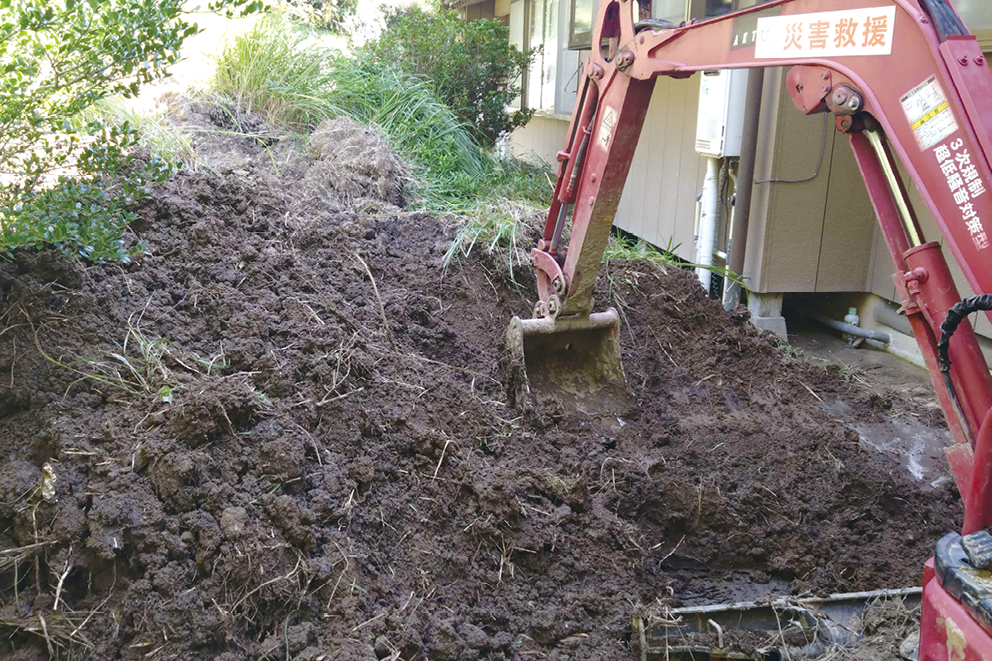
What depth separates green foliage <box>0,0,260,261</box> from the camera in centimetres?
266

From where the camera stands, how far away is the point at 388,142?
602cm

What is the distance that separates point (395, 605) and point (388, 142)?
4.26m

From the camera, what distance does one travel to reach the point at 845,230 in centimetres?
488

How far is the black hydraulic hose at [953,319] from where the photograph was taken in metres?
1.49

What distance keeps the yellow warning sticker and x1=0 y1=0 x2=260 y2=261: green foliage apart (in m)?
2.34

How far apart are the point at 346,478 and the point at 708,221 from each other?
3220 mm

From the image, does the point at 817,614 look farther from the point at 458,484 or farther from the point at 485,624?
the point at 458,484

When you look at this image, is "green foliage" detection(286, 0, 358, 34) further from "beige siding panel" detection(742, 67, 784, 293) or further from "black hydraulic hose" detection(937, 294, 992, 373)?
"black hydraulic hose" detection(937, 294, 992, 373)

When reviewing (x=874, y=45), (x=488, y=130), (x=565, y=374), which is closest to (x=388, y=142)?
(x=488, y=130)

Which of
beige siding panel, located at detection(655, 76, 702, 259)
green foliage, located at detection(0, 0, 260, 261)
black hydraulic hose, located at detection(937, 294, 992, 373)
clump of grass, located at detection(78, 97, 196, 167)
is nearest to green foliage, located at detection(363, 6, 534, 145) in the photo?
beige siding panel, located at detection(655, 76, 702, 259)

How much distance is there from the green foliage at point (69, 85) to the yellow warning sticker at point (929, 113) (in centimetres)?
234

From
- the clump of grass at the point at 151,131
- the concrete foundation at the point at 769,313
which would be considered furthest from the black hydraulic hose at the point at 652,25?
the clump of grass at the point at 151,131

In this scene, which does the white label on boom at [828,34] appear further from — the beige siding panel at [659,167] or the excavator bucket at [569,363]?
the beige siding panel at [659,167]

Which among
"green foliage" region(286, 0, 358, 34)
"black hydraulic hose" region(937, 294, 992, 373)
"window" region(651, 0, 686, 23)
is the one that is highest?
"green foliage" region(286, 0, 358, 34)
